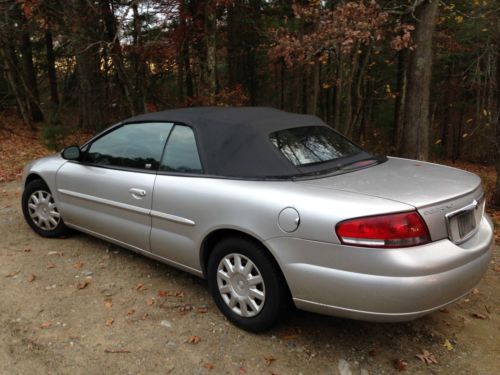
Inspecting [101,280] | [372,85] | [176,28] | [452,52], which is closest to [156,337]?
[101,280]

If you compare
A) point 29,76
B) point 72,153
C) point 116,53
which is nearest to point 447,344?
point 72,153

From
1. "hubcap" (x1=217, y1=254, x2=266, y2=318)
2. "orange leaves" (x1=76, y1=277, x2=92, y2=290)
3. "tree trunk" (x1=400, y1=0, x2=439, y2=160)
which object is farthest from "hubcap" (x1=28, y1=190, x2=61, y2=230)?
"tree trunk" (x1=400, y1=0, x2=439, y2=160)

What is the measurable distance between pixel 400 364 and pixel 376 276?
79 centimetres

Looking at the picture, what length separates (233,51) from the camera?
1834 cm

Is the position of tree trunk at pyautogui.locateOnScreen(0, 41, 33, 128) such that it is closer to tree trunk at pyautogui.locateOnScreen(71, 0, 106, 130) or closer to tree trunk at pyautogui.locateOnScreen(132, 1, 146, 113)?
tree trunk at pyautogui.locateOnScreen(71, 0, 106, 130)

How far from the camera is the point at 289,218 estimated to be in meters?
2.83

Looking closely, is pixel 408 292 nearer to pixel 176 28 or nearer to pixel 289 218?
pixel 289 218

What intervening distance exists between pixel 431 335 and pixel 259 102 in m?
23.5

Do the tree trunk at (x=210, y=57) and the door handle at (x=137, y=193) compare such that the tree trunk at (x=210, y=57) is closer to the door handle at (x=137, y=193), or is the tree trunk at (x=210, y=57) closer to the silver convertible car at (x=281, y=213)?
the silver convertible car at (x=281, y=213)

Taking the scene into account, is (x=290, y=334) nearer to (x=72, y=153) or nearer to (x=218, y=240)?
(x=218, y=240)

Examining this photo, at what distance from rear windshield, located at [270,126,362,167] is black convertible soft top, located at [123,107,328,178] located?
0.23 ft

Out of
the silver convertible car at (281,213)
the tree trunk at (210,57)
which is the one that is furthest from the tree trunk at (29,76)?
the silver convertible car at (281,213)


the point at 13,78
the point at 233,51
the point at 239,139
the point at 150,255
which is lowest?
the point at 150,255

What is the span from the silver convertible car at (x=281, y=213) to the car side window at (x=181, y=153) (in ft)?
0.04
